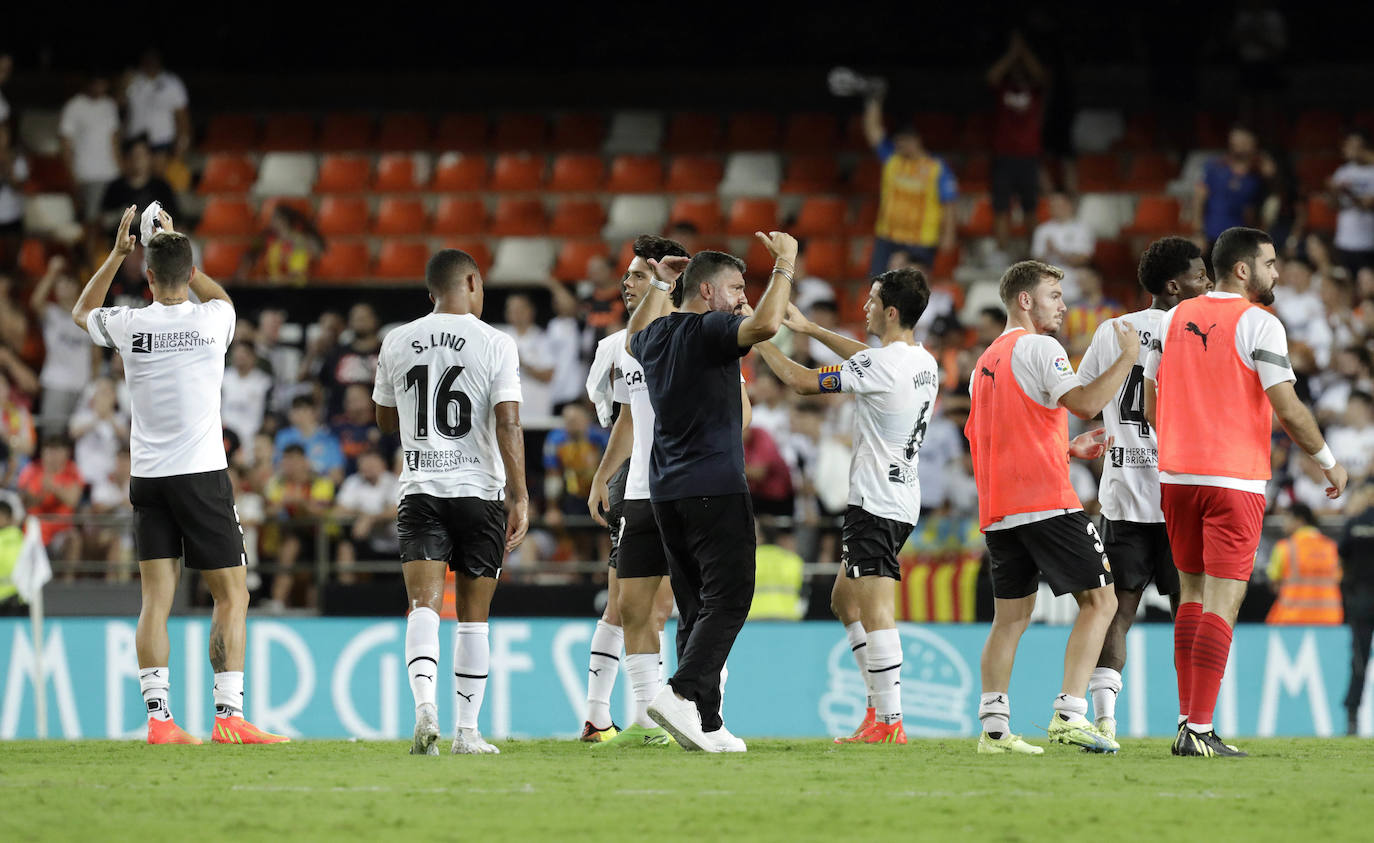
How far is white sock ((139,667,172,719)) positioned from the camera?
8672 millimetres

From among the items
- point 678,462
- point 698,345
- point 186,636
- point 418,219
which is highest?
point 418,219

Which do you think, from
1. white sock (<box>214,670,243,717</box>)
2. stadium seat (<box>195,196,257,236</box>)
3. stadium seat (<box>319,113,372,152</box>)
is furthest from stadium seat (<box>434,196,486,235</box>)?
white sock (<box>214,670,243,717</box>)

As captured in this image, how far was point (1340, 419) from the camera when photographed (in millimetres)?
15758

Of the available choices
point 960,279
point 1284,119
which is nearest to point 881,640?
point 960,279

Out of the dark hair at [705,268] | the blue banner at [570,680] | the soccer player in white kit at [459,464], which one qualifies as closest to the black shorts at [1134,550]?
the dark hair at [705,268]

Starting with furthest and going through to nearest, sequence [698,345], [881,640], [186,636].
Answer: [186,636] → [881,640] → [698,345]

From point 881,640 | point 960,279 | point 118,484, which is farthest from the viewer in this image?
point 960,279

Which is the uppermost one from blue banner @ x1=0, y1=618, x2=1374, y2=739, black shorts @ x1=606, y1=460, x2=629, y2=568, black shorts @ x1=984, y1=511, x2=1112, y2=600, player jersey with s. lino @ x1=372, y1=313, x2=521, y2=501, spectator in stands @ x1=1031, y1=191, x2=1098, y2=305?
spectator in stands @ x1=1031, y1=191, x2=1098, y2=305

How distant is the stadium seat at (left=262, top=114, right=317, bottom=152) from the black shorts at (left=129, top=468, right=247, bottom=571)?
15238 mm

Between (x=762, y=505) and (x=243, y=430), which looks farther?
(x=243, y=430)

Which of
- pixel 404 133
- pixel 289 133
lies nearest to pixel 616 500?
pixel 404 133

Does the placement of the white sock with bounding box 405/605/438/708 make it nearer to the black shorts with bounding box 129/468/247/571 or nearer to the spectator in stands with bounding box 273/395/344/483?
the black shorts with bounding box 129/468/247/571

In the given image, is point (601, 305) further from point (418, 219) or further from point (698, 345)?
point (698, 345)

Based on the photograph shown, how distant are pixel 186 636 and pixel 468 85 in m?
12.0
